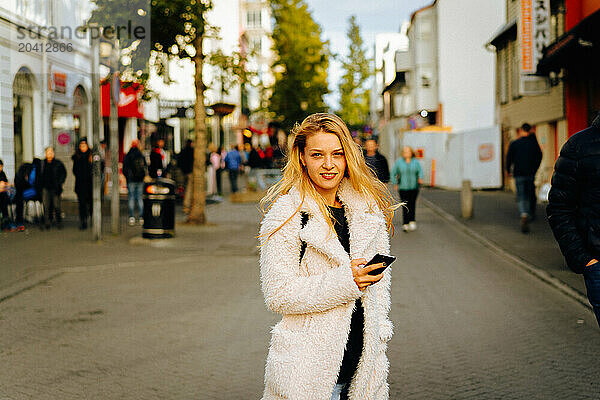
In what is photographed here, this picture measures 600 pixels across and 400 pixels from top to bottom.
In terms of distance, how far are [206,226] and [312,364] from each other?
46.6ft

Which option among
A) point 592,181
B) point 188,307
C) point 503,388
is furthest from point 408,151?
point 592,181

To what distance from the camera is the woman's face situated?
2787mm

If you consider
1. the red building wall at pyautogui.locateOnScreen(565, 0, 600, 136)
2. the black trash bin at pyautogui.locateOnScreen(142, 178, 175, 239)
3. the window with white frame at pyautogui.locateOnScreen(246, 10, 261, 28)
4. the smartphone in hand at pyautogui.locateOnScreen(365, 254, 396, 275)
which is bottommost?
the black trash bin at pyautogui.locateOnScreen(142, 178, 175, 239)

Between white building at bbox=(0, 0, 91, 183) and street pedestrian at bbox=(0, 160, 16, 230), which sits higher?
white building at bbox=(0, 0, 91, 183)

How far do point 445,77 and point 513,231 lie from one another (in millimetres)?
33116

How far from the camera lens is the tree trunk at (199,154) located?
16406 mm

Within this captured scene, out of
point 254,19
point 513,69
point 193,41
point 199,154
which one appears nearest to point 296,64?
point 513,69

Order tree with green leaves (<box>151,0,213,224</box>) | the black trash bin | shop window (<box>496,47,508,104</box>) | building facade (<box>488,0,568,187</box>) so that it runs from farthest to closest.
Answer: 1. shop window (<box>496,47,508,104</box>)
2. building facade (<box>488,0,568,187</box>)
3. tree with green leaves (<box>151,0,213,224</box>)
4. the black trash bin

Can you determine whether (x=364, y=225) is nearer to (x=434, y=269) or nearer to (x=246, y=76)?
(x=434, y=269)

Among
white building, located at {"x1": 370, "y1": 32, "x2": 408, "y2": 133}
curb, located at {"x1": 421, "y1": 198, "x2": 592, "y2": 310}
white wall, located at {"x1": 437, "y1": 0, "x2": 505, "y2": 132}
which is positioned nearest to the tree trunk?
curb, located at {"x1": 421, "y1": 198, "x2": 592, "y2": 310}

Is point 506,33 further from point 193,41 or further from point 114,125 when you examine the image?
point 114,125

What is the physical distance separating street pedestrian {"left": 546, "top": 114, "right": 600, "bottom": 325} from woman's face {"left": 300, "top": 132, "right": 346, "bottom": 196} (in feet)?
5.31

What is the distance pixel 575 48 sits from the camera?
663 inches

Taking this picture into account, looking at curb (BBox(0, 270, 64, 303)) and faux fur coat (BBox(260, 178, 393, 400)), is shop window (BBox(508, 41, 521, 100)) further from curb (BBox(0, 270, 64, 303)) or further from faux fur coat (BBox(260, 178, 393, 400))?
faux fur coat (BBox(260, 178, 393, 400))
